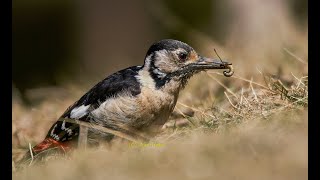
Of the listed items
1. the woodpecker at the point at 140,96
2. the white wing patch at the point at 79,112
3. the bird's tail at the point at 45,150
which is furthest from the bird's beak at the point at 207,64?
the bird's tail at the point at 45,150

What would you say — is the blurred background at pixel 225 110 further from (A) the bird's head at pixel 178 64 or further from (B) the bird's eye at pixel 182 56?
(B) the bird's eye at pixel 182 56

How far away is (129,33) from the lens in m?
13.2

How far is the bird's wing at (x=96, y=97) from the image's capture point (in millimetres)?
4520

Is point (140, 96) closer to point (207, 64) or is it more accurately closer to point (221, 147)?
point (207, 64)

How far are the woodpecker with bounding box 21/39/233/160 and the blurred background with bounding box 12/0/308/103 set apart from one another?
1.03 metres

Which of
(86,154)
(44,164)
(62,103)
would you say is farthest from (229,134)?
(62,103)

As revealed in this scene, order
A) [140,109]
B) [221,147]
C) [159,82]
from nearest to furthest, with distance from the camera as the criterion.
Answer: [221,147], [140,109], [159,82]

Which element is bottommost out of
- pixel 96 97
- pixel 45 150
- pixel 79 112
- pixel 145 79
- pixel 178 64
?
pixel 45 150

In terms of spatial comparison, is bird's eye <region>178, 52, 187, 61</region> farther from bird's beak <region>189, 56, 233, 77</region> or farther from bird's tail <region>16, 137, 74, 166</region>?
bird's tail <region>16, 137, 74, 166</region>

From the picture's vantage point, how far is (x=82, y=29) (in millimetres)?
13672

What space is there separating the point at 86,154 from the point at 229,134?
89 centimetres

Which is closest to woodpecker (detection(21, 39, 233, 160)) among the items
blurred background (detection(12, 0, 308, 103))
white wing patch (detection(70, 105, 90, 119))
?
white wing patch (detection(70, 105, 90, 119))

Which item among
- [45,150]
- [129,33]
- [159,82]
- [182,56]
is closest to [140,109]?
[159,82]

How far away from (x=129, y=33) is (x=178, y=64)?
8.75 metres
